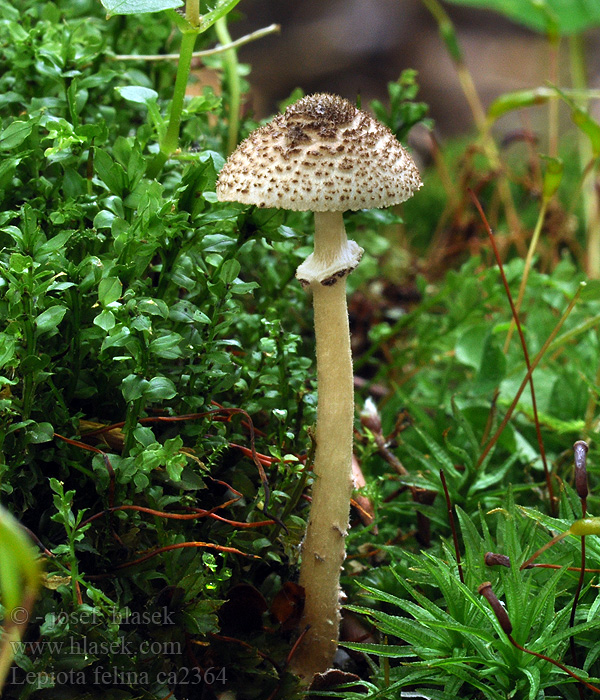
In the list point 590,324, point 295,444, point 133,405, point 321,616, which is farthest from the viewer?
point 590,324

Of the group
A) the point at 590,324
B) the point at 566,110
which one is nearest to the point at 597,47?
the point at 566,110

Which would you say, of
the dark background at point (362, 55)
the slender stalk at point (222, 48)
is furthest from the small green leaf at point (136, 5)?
the dark background at point (362, 55)

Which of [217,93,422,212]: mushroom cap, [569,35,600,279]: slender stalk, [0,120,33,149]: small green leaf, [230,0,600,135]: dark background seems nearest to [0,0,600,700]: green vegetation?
[0,120,33,149]: small green leaf

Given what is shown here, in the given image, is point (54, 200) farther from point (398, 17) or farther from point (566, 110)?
point (398, 17)

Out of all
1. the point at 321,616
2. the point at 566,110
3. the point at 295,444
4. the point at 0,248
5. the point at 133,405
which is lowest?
the point at 321,616

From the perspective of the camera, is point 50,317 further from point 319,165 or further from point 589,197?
point 589,197

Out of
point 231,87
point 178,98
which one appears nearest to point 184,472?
point 178,98

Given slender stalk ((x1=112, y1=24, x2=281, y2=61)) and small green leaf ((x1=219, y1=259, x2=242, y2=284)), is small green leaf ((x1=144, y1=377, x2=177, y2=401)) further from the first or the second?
slender stalk ((x1=112, y1=24, x2=281, y2=61))
